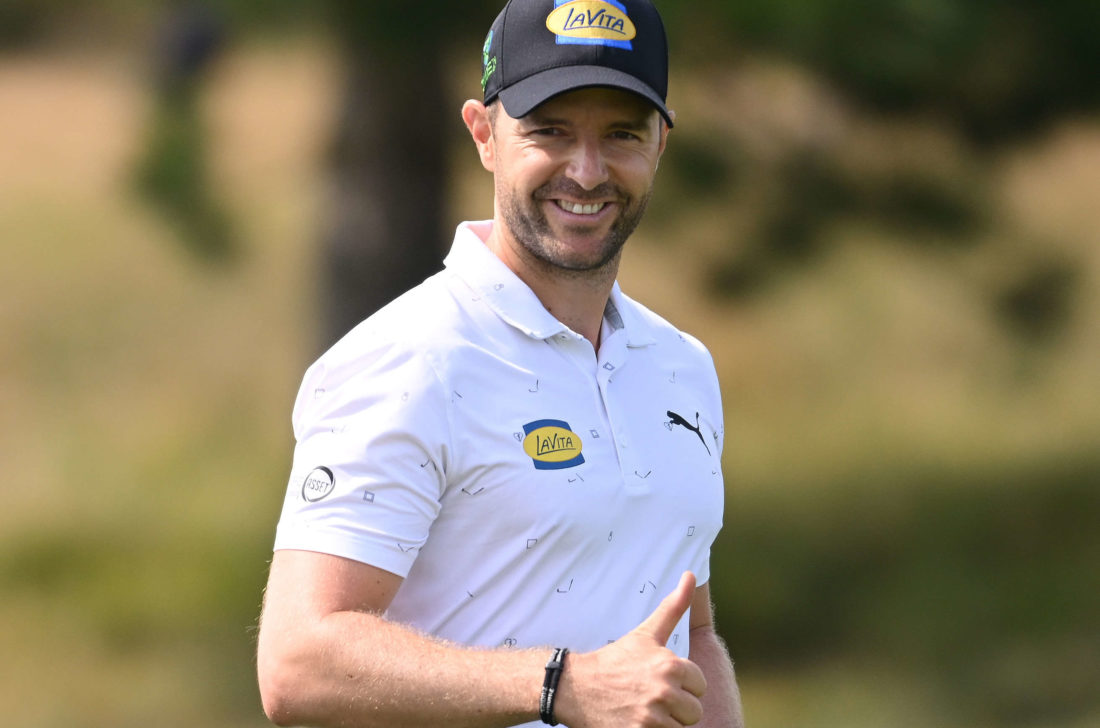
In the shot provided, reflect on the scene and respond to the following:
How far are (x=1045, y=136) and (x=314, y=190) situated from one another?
131 inches

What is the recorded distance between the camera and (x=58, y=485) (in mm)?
9125

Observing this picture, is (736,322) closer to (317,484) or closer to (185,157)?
(185,157)

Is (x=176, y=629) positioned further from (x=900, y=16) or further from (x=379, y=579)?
(x=379, y=579)

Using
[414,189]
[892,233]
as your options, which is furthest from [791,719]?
[414,189]

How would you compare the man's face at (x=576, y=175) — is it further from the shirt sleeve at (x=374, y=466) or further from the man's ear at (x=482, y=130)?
the shirt sleeve at (x=374, y=466)

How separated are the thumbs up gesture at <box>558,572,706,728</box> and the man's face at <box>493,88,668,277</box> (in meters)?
0.58

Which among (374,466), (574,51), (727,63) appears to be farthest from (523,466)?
(727,63)

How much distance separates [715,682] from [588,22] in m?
0.94

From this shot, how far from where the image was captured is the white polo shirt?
1708 mm

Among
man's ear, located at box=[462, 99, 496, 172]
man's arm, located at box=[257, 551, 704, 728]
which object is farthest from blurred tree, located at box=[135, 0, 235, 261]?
man's arm, located at box=[257, 551, 704, 728]

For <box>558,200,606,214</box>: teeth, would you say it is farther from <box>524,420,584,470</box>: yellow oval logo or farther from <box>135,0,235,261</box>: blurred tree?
<box>135,0,235,261</box>: blurred tree

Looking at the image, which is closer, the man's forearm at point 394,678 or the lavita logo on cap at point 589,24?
the man's forearm at point 394,678

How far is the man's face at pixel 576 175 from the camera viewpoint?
195cm

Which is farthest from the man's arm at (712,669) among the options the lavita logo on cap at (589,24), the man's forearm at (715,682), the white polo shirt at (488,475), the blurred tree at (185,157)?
the blurred tree at (185,157)
